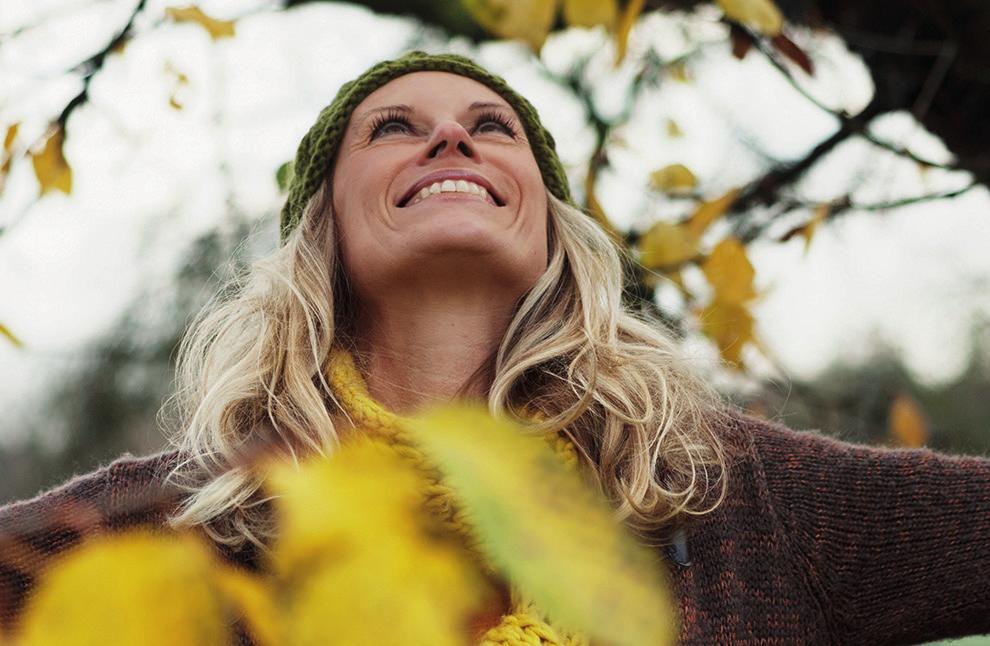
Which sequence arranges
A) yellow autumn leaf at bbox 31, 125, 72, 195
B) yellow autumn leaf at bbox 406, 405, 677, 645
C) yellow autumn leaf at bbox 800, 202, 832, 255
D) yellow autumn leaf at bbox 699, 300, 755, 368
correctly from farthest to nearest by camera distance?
1. yellow autumn leaf at bbox 800, 202, 832, 255
2. yellow autumn leaf at bbox 699, 300, 755, 368
3. yellow autumn leaf at bbox 31, 125, 72, 195
4. yellow autumn leaf at bbox 406, 405, 677, 645

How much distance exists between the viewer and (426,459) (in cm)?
107

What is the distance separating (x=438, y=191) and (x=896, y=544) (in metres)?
0.81

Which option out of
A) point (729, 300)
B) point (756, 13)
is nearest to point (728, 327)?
point (729, 300)

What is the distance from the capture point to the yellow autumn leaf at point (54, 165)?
138 centimetres

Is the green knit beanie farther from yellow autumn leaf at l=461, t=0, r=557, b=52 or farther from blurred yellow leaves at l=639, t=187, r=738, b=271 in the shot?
yellow autumn leaf at l=461, t=0, r=557, b=52

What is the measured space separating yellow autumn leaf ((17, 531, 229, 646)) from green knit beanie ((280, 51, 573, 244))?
5.19 feet

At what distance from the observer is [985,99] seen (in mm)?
1978

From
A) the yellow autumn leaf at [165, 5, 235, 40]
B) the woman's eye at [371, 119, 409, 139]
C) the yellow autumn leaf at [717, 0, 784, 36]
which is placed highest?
the yellow autumn leaf at [717, 0, 784, 36]

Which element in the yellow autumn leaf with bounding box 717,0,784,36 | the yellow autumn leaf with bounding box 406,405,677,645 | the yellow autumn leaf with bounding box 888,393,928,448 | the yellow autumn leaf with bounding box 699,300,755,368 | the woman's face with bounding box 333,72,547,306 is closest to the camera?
the yellow autumn leaf with bounding box 406,405,677,645

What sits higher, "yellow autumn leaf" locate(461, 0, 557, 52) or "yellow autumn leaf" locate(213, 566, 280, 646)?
"yellow autumn leaf" locate(213, 566, 280, 646)

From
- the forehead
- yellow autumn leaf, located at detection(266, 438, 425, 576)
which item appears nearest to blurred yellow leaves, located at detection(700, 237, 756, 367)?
the forehead

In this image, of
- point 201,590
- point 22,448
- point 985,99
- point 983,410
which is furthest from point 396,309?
point 983,410

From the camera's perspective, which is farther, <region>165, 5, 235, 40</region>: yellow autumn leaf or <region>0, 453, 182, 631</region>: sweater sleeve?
<region>165, 5, 235, 40</region>: yellow autumn leaf

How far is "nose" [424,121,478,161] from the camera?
5.32 feet
